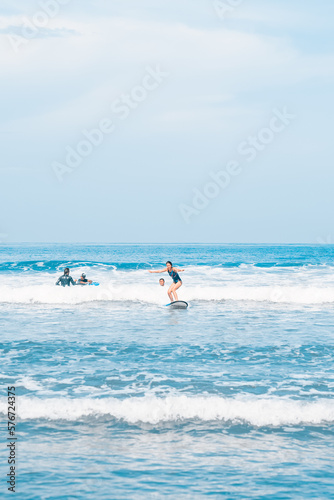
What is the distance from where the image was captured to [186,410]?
8.91 metres

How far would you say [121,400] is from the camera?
9258 millimetres

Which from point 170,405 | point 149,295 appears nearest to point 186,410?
point 170,405

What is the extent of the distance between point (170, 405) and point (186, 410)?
12.4 inches

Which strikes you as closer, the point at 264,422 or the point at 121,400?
the point at 264,422

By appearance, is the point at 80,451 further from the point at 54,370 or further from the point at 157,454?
Answer: the point at 54,370

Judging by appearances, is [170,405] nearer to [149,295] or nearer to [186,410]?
[186,410]

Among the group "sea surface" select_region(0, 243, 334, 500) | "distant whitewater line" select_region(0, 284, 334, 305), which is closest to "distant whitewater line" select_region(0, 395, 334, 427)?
"sea surface" select_region(0, 243, 334, 500)

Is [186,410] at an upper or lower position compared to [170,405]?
lower

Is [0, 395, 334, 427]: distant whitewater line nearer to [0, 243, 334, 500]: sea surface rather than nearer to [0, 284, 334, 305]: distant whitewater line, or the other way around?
[0, 243, 334, 500]: sea surface

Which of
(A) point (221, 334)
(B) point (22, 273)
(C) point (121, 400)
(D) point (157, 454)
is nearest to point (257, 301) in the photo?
(A) point (221, 334)

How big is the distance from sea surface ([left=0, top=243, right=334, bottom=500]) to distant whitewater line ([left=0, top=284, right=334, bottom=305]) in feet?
18.2

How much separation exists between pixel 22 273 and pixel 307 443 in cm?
3777

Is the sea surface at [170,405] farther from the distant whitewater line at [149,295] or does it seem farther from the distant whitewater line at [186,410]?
the distant whitewater line at [149,295]

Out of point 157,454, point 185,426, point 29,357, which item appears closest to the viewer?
point 157,454
